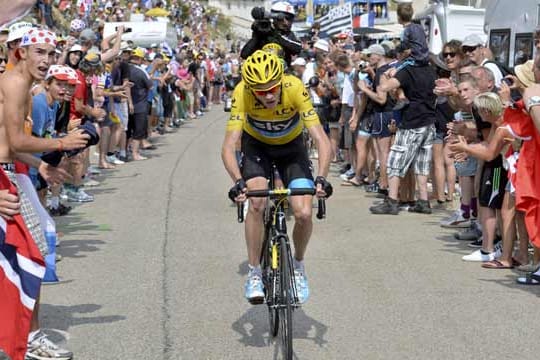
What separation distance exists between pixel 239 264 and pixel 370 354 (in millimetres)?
2849


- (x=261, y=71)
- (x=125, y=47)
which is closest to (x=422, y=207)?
(x=261, y=71)

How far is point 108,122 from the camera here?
15.7 m

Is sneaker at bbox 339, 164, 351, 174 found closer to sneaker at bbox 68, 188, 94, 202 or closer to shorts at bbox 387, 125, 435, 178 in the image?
shorts at bbox 387, 125, 435, 178

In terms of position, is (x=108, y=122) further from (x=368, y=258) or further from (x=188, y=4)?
(x=188, y=4)

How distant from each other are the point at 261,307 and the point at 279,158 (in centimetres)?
126

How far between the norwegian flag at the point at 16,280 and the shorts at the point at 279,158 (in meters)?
1.93

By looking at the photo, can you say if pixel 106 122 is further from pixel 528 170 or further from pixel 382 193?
pixel 528 170

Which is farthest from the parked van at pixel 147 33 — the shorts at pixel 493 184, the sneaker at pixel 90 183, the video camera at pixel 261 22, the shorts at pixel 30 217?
the shorts at pixel 30 217

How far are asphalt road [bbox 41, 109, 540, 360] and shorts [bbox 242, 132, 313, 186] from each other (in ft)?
3.70

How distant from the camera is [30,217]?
18.3 feet

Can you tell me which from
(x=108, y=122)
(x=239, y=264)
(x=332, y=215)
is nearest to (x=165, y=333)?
(x=239, y=264)

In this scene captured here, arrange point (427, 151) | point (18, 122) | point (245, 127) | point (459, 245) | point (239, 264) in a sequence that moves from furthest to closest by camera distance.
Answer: point (427, 151) < point (459, 245) < point (239, 264) < point (245, 127) < point (18, 122)

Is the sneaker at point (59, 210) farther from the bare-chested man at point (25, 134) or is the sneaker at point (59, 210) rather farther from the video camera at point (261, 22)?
the bare-chested man at point (25, 134)

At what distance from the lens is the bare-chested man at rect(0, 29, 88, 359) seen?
5566 millimetres
